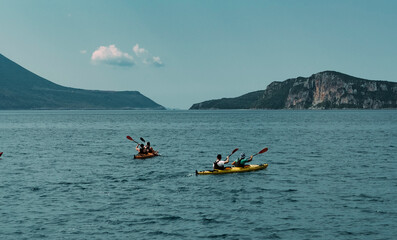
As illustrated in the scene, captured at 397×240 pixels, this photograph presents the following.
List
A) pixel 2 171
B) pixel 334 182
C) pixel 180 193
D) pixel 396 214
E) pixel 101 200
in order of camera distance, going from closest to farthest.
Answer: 1. pixel 396 214
2. pixel 101 200
3. pixel 180 193
4. pixel 334 182
5. pixel 2 171

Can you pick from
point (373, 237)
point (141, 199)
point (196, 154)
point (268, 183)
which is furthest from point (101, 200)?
point (196, 154)

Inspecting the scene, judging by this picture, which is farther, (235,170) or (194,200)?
(235,170)

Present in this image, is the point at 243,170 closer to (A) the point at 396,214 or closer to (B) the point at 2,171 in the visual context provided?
(A) the point at 396,214

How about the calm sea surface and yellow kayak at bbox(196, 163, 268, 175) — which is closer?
the calm sea surface

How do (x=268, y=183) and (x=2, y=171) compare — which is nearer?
(x=268, y=183)

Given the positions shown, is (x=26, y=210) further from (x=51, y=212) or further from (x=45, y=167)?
(x=45, y=167)

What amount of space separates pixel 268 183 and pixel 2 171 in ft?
82.3

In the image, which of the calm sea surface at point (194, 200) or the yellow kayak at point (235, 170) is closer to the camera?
the calm sea surface at point (194, 200)

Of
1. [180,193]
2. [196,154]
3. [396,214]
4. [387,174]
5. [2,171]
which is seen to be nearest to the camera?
[396,214]

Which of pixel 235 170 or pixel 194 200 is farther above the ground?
pixel 235 170

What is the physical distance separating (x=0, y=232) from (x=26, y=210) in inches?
153

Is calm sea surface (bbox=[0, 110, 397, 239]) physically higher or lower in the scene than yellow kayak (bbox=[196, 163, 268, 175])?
lower

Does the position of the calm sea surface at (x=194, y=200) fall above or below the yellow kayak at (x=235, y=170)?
below

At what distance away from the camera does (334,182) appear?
1330 inches
